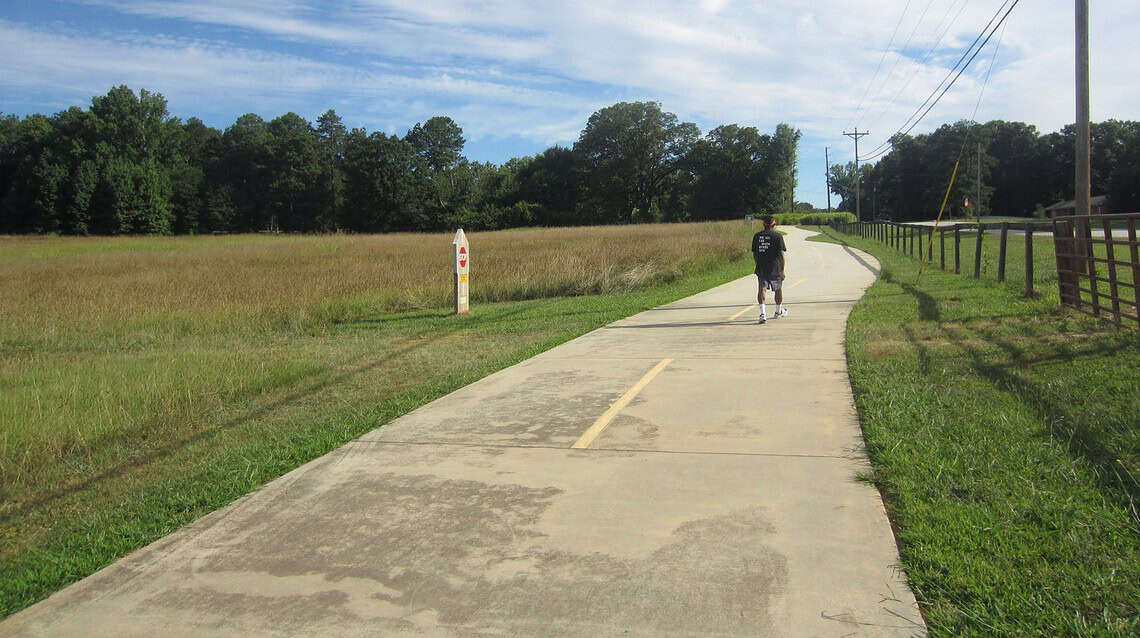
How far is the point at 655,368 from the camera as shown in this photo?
29.9ft

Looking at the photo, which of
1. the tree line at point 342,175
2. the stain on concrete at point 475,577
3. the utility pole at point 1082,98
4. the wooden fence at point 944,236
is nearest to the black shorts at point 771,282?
the wooden fence at point 944,236

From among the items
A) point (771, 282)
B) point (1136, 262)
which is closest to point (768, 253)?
point (771, 282)

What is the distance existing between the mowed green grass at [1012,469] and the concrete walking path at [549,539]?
0.21 metres

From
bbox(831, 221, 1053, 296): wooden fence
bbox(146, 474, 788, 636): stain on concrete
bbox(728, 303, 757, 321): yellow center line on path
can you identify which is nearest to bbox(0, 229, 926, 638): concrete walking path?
bbox(146, 474, 788, 636): stain on concrete

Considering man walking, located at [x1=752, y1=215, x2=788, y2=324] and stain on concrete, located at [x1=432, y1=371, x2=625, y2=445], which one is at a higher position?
man walking, located at [x1=752, y1=215, x2=788, y2=324]

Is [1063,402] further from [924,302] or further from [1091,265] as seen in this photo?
[924,302]

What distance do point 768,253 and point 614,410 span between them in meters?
6.61

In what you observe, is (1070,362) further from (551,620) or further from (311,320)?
(311,320)

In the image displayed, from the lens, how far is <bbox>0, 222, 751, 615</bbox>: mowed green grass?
211 inches

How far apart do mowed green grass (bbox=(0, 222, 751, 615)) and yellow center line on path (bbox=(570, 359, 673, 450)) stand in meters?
1.86

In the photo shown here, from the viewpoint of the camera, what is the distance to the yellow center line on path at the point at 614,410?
247 inches

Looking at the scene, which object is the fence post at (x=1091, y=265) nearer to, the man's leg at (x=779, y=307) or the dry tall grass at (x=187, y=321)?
the man's leg at (x=779, y=307)

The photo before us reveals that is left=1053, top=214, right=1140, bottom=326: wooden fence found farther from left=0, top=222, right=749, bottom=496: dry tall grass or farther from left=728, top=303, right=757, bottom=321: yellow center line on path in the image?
left=0, top=222, right=749, bottom=496: dry tall grass

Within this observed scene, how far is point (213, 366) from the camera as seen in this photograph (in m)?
9.56
